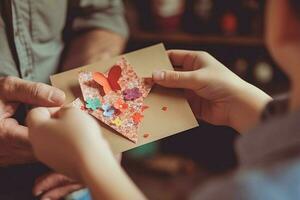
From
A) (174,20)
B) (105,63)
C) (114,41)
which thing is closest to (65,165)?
(105,63)

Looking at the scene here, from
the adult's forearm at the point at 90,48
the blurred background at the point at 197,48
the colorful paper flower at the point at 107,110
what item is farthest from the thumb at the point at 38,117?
the blurred background at the point at 197,48

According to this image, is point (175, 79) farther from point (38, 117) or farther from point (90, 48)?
point (90, 48)

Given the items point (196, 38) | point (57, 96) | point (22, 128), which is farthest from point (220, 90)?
point (196, 38)

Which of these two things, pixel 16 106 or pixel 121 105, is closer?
pixel 121 105

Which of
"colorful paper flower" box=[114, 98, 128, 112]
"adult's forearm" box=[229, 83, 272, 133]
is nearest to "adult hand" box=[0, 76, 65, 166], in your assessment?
"colorful paper flower" box=[114, 98, 128, 112]

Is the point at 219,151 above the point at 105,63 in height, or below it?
below

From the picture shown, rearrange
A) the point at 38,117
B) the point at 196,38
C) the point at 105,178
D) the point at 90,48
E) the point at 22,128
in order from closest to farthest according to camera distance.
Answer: the point at 105,178
the point at 38,117
the point at 22,128
the point at 90,48
the point at 196,38

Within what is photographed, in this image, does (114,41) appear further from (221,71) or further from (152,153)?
(152,153)
